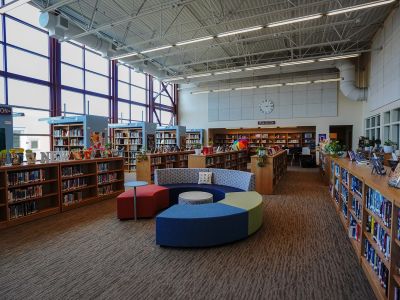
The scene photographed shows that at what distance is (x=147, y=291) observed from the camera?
2.54 meters

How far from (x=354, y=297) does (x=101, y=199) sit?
5897 millimetres

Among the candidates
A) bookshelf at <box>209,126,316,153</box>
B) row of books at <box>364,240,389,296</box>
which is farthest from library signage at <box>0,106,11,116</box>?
bookshelf at <box>209,126,316,153</box>

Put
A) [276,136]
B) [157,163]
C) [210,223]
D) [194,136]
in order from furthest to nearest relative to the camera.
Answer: [194,136] → [276,136] → [157,163] → [210,223]

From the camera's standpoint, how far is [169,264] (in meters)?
3.08

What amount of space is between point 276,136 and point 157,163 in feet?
33.8

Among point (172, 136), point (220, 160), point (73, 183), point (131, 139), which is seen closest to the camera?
point (73, 183)

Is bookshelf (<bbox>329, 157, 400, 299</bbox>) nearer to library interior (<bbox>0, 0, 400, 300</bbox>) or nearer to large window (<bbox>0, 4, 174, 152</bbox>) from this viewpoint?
library interior (<bbox>0, 0, 400, 300</bbox>)

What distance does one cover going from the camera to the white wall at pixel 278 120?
1414 centimetres

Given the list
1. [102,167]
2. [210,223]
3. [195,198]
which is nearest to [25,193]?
[102,167]

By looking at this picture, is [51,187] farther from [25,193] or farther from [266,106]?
[266,106]

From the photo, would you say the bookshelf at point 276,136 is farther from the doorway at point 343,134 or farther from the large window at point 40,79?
the large window at point 40,79

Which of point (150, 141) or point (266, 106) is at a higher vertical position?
point (266, 106)

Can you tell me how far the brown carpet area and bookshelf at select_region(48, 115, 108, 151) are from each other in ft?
18.5

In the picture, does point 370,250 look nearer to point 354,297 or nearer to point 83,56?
point 354,297
